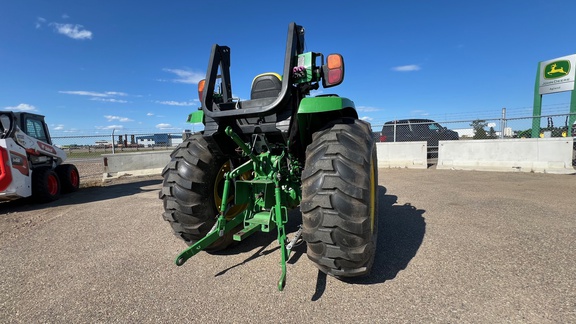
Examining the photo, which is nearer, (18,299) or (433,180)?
(18,299)

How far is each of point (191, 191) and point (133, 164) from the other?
9.09 meters

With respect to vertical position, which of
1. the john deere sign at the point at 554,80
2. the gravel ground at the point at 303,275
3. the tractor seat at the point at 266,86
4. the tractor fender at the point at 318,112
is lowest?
the gravel ground at the point at 303,275

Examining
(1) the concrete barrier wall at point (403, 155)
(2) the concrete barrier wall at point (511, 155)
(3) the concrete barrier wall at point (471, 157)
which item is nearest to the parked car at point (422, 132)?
(1) the concrete barrier wall at point (403, 155)

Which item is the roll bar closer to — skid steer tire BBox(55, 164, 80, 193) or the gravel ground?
the gravel ground

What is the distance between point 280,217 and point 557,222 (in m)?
4.02

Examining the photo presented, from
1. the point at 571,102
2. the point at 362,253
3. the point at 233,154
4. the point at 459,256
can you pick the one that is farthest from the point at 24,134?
the point at 571,102

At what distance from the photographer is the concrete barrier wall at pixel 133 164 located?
33.4ft

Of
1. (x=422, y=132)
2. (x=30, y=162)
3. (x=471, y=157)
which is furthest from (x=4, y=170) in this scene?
(x=422, y=132)

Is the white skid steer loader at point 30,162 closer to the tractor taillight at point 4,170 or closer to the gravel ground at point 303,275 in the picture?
the tractor taillight at point 4,170

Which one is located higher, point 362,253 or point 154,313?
point 362,253

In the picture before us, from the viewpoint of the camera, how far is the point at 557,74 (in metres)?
11.4

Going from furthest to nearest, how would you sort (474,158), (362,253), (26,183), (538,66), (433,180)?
(538,66) → (474,158) → (433,180) → (26,183) → (362,253)

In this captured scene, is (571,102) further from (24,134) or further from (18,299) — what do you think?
(24,134)

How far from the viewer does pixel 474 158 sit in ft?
31.0
